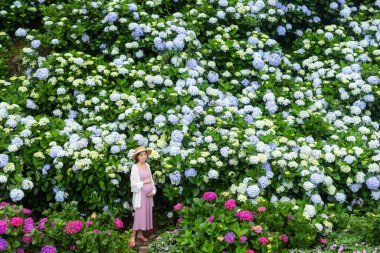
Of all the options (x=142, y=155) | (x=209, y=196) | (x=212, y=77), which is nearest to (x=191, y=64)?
(x=212, y=77)

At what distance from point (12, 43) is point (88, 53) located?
1.57m

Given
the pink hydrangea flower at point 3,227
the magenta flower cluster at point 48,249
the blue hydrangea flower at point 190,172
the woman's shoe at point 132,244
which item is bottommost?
the woman's shoe at point 132,244

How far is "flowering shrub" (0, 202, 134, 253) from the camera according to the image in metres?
5.40

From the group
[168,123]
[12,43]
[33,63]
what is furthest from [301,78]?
[12,43]

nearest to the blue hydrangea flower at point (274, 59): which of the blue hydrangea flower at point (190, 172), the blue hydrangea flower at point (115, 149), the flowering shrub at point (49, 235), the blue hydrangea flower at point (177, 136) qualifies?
the blue hydrangea flower at point (177, 136)

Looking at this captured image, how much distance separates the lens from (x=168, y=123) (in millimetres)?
7547

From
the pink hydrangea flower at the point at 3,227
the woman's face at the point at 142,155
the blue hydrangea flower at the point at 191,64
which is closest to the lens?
the pink hydrangea flower at the point at 3,227

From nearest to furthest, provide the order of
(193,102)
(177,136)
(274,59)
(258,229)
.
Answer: (258,229), (177,136), (193,102), (274,59)

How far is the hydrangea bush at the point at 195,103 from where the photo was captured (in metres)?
6.93

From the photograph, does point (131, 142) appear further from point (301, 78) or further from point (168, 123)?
point (301, 78)

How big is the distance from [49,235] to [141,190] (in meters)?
1.20

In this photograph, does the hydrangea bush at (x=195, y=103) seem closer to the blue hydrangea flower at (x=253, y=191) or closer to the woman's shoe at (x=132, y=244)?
the blue hydrangea flower at (x=253, y=191)

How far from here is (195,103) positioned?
7812 mm

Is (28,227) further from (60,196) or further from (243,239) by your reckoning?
(243,239)
